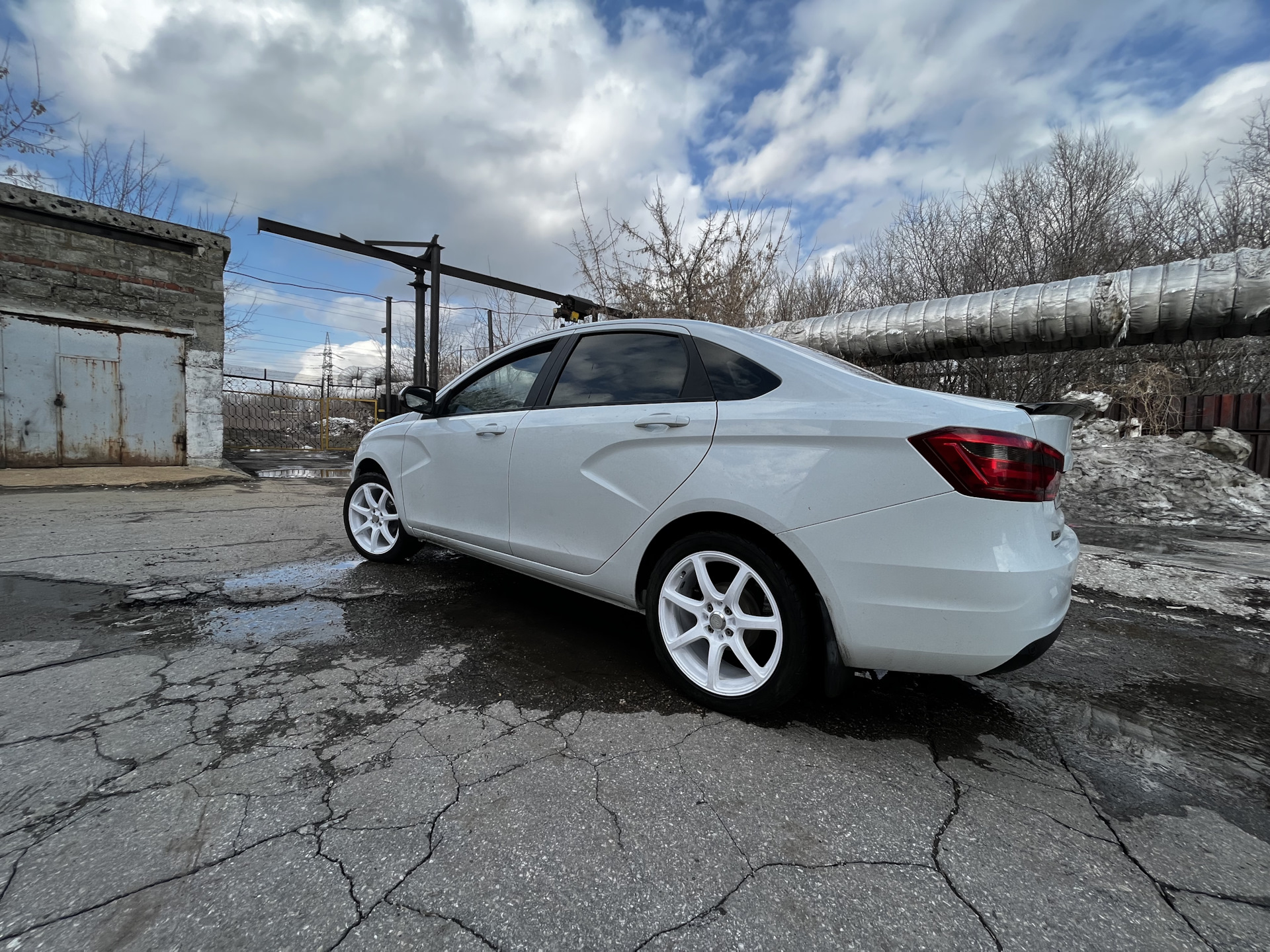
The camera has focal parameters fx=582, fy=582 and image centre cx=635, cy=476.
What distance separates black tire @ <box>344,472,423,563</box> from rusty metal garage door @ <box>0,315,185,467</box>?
27.6 ft

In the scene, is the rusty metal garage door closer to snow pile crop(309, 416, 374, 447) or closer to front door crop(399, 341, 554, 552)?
front door crop(399, 341, 554, 552)

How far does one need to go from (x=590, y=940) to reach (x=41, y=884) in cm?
127

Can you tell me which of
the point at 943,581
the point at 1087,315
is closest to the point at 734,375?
the point at 943,581

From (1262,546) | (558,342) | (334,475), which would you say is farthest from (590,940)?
(334,475)

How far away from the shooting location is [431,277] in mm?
12000

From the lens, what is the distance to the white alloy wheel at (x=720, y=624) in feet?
7.11

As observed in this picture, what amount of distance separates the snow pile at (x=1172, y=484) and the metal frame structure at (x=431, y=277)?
7713 millimetres

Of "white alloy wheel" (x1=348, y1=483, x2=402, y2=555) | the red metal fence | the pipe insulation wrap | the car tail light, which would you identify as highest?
the pipe insulation wrap

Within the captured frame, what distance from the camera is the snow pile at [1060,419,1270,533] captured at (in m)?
7.02

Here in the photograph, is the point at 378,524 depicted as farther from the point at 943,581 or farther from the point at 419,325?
the point at 419,325

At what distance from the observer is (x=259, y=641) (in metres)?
2.82

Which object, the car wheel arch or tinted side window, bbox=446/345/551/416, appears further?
tinted side window, bbox=446/345/551/416

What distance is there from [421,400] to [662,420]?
6.67ft

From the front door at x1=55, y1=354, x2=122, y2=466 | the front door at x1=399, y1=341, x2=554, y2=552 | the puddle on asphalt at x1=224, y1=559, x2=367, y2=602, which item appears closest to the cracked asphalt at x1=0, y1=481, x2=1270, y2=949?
the puddle on asphalt at x1=224, y1=559, x2=367, y2=602
